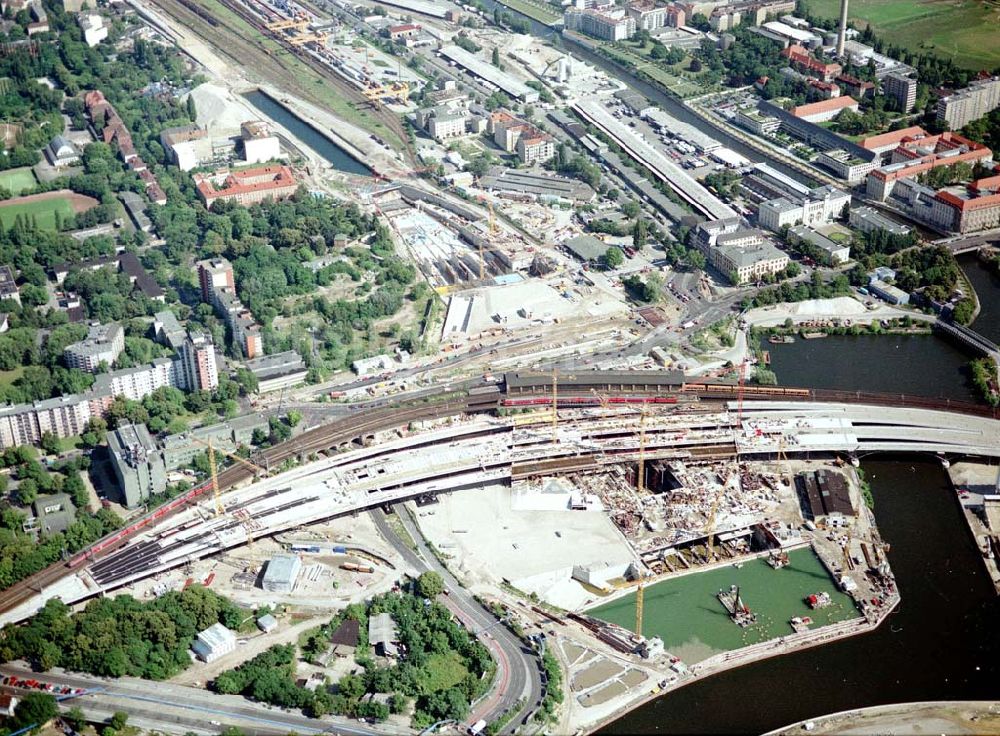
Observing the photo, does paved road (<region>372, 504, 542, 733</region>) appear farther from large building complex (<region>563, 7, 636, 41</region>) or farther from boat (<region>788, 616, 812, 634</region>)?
large building complex (<region>563, 7, 636, 41</region>)

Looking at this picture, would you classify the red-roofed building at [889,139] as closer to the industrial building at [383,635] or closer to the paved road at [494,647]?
the paved road at [494,647]

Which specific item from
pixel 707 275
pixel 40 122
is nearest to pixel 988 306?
pixel 707 275

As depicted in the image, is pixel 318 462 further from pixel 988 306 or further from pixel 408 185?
pixel 988 306

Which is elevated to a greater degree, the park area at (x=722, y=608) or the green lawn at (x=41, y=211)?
the green lawn at (x=41, y=211)

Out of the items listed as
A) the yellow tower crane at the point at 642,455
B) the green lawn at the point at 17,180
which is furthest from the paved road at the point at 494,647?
the green lawn at the point at 17,180

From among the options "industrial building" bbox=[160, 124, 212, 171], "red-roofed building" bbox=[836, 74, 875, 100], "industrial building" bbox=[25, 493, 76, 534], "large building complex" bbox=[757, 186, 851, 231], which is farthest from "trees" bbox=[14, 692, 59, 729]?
"red-roofed building" bbox=[836, 74, 875, 100]
